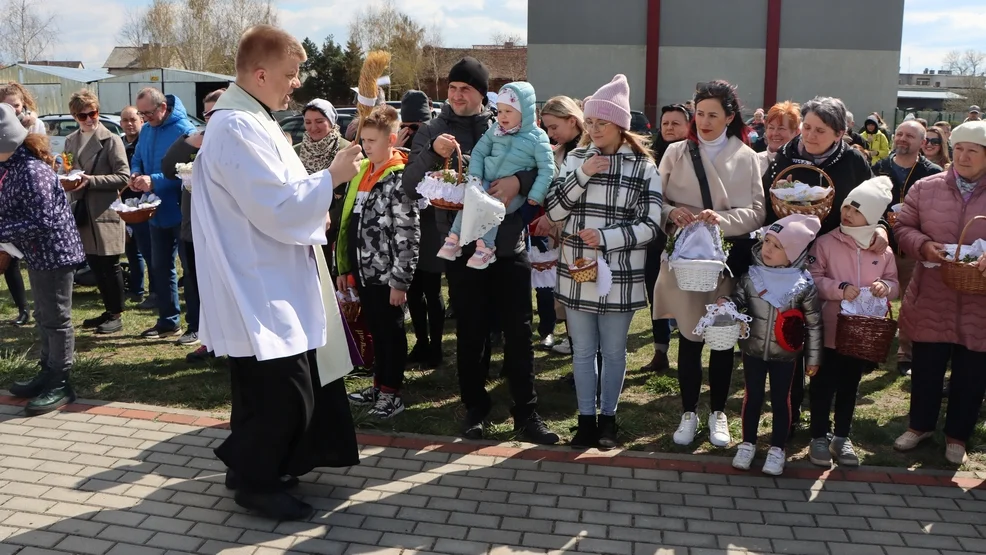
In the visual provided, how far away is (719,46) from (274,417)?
28.8 meters

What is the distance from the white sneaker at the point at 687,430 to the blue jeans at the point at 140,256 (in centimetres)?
547

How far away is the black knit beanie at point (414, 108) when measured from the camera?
602 cm

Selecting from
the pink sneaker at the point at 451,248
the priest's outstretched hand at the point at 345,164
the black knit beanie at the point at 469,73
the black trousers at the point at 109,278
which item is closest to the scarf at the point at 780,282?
the pink sneaker at the point at 451,248

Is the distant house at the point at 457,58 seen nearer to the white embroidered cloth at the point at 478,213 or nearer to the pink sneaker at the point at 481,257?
the pink sneaker at the point at 481,257

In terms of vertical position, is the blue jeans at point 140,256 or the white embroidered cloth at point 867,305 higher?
the white embroidered cloth at point 867,305

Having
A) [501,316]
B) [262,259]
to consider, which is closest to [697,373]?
[501,316]

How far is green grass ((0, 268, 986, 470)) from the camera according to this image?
189 inches

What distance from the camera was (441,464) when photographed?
14.5 feet

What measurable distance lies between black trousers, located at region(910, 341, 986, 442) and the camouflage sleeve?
304cm

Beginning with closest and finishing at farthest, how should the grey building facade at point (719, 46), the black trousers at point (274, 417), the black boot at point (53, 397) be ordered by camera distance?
the black trousers at point (274, 417), the black boot at point (53, 397), the grey building facade at point (719, 46)

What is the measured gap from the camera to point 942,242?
448 cm

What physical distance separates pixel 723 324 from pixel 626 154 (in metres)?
1.03

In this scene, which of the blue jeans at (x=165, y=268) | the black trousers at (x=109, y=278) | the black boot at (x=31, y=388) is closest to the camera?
the black boot at (x=31, y=388)

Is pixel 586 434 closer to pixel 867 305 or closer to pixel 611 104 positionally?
pixel 867 305
